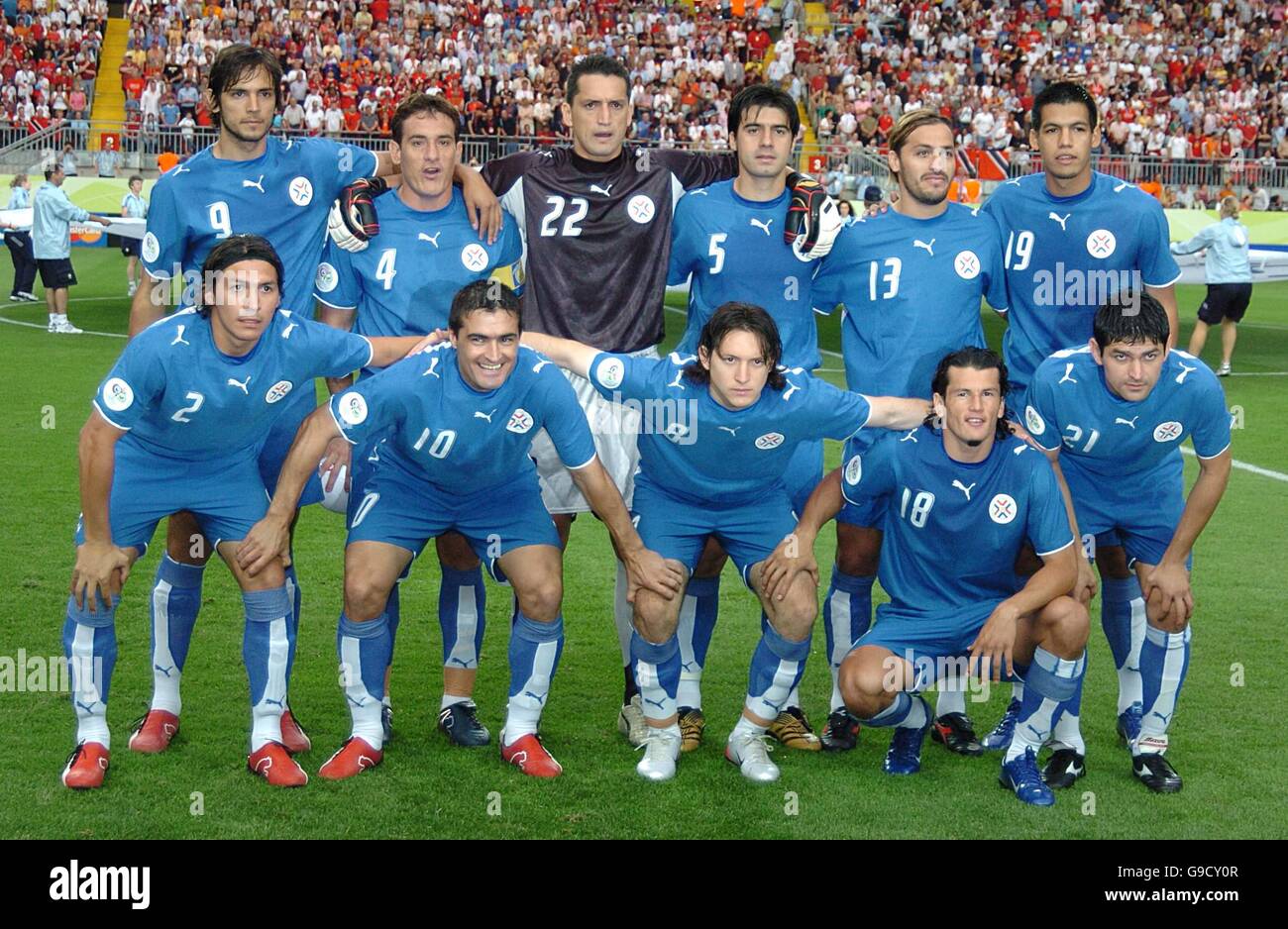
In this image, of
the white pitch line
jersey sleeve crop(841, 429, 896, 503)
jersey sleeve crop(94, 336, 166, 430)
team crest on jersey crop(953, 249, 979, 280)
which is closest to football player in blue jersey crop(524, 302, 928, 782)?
jersey sleeve crop(841, 429, 896, 503)

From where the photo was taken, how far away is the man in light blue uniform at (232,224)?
5.08 metres

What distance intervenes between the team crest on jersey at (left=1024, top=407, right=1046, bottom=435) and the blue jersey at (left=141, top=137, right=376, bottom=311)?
2.63 m

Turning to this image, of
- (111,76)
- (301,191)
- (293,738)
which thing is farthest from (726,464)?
(111,76)

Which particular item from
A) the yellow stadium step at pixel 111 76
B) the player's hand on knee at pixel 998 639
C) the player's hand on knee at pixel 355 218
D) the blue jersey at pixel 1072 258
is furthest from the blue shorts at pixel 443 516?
the yellow stadium step at pixel 111 76

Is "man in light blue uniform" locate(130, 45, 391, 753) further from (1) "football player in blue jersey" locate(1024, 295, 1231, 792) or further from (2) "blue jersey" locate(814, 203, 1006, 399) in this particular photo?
(1) "football player in blue jersey" locate(1024, 295, 1231, 792)

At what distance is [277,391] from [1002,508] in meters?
2.37

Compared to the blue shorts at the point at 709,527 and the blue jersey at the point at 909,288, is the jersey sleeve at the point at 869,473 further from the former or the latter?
the blue jersey at the point at 909,288

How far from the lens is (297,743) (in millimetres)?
5004

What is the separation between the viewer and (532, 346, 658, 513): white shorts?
18.0 ft

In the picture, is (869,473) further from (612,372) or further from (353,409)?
(353,409)

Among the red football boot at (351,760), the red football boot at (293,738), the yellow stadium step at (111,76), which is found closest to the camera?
the red football boot at (351,760)

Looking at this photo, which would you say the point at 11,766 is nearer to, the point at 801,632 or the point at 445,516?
A: the point at 445,516

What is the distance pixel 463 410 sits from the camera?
4.74 metres

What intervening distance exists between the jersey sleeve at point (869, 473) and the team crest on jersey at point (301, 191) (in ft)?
7.26
